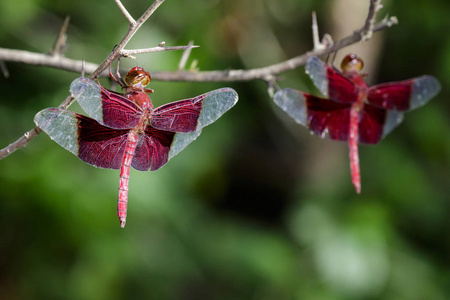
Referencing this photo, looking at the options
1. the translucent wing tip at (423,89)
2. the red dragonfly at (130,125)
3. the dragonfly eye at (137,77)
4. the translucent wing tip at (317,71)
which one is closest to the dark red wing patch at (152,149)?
the red dragonfly at (130,125)

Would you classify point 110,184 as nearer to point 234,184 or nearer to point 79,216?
point 79,216

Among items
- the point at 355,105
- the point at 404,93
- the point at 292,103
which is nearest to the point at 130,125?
the point at 292,103

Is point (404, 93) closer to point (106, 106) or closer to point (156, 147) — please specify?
point (156, 147)

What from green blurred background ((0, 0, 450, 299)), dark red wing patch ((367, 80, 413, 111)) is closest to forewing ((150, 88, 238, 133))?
dark red wing patch ((367, 80, 413, 111))

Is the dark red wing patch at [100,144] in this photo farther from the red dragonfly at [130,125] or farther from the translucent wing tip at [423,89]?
the translucent wing tip at [423,89]

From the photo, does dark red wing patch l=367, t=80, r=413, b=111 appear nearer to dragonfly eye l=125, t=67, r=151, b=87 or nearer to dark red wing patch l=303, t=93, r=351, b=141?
dark red wing patch l=303, t=93, r=351, b=141

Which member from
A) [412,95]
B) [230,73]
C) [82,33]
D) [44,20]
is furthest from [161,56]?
[412,95]
